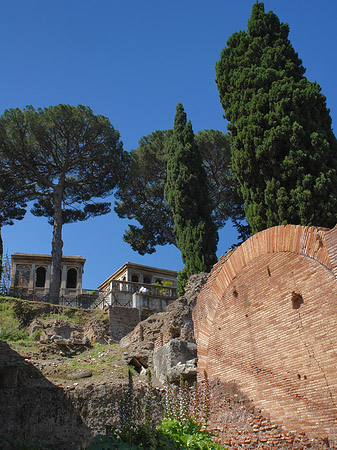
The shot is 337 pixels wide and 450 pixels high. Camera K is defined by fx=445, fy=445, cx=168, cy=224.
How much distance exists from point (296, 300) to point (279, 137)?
509cm

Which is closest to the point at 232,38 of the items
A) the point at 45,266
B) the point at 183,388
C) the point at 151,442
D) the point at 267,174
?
the point at 267,174

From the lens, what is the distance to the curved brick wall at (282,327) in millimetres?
5238

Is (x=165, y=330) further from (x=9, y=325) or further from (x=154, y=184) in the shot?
(x=154, y=184)

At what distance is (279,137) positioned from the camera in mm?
9883

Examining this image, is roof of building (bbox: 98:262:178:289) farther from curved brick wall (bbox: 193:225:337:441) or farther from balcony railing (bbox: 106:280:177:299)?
curved brick wall (bbox: 193:225:337:441)

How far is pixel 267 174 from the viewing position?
1016 centimetres

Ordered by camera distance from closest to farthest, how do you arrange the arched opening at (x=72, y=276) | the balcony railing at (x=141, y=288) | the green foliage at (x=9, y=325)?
the green foliage at (x=9, y=325)
the balcony railing at (x=141, y=288)
the arched opening at (x=72, y=276)

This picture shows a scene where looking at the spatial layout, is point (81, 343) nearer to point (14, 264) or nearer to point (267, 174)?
point (267, 174)

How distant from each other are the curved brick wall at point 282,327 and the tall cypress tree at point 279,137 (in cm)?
→ 279

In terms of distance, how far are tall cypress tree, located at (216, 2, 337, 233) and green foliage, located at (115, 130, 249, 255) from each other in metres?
8.33

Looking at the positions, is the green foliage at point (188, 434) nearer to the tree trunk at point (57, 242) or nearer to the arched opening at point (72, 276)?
the tree trunk at point (57, 242)

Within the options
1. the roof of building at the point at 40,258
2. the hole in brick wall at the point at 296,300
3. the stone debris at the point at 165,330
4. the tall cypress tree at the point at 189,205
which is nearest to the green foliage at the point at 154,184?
the tall cypress tree at the point at 189,205

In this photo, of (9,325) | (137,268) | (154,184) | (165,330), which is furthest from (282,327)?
(137,268)

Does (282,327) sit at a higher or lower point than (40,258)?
lower
